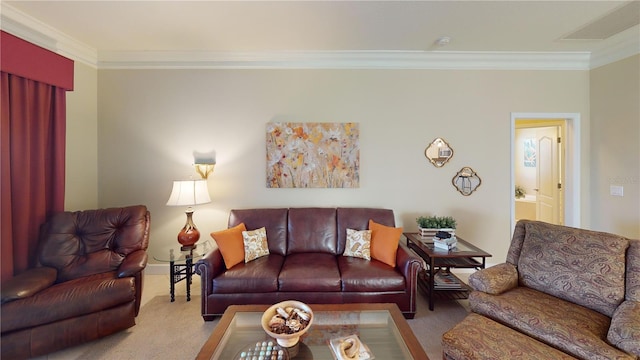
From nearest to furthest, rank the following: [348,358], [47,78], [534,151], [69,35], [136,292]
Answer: [348,358], [136,292], [47,78], [69,35], [534,151]

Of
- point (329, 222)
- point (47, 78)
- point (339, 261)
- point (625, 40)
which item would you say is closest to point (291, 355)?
point (339, 261)

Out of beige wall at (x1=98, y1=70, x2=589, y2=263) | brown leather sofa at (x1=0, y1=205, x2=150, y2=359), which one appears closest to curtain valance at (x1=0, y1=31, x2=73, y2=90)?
beige wall at (x1=98, y1=70, x2=589, y2=263)

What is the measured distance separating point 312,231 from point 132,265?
68.9 inches

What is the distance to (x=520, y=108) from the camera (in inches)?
131

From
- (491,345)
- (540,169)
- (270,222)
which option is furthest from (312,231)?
(540,169)

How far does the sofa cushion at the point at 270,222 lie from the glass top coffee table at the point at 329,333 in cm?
109

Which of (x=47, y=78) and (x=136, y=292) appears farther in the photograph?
(x=47, y=78)

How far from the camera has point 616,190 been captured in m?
3.06

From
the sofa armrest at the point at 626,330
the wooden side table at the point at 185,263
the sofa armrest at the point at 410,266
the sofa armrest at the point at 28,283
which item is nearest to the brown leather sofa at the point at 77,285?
the sofa armrest at the point at 28,283

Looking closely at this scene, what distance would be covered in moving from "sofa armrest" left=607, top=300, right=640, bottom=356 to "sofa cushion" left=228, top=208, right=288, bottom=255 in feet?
8.27

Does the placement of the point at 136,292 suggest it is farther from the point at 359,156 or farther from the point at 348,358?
the point at 359,156

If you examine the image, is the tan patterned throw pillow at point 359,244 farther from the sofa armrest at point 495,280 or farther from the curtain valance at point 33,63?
the curtain valance at point 33,63

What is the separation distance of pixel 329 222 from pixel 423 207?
1365 millimetres

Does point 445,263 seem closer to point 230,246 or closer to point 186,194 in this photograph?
point 230,246
